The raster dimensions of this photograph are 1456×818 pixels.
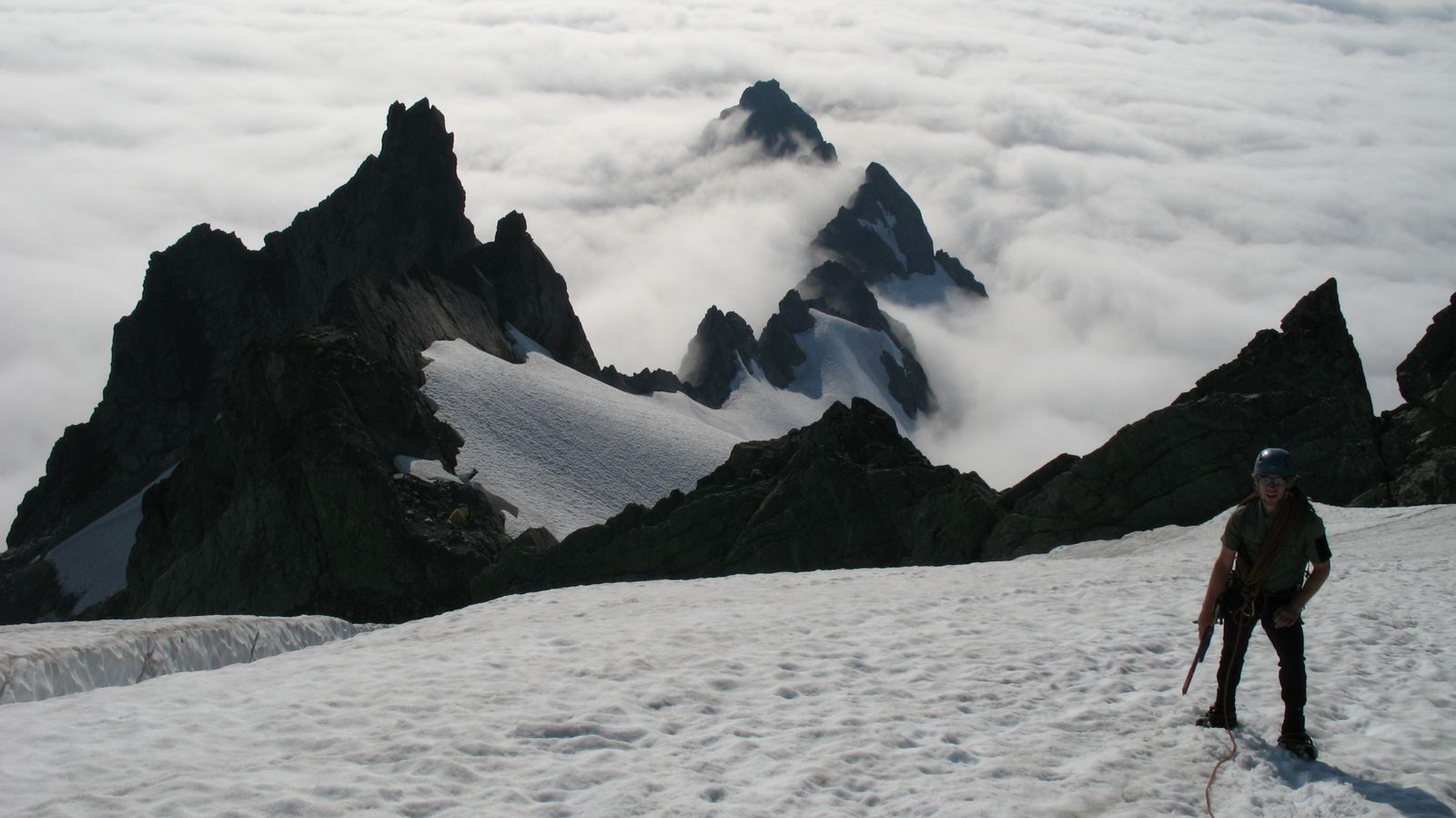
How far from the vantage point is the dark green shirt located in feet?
35.6

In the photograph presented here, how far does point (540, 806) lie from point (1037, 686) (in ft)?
20.5

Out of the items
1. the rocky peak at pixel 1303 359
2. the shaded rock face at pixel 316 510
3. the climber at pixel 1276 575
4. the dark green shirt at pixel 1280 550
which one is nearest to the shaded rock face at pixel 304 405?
the shaded rock face at pixel 316 510

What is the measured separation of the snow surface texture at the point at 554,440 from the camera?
70.6 metres

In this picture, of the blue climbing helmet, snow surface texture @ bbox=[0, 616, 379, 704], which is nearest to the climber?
the blue climbing helmet

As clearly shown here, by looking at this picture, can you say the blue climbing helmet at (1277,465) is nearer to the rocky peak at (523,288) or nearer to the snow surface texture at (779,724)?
the snow surface texture at (779,724)

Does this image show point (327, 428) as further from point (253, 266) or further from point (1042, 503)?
point (253, 266)

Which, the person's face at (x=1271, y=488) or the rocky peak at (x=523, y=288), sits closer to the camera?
the person's face at (x=1271, y=488)

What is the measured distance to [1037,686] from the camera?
13.5 meters

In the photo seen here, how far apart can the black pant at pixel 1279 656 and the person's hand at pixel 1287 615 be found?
78mm

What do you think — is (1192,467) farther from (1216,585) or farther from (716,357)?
(716,357)

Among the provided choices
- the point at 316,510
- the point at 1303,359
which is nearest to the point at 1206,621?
the point at 1303,359

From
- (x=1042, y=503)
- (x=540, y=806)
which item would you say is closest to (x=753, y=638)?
(x=540, y=806)

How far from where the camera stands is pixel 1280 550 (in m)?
10.9

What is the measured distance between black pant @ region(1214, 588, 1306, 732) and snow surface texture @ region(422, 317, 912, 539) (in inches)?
2220
